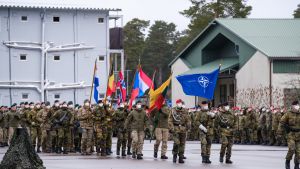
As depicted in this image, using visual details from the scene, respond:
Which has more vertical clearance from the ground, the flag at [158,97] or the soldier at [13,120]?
the flag at [158,97]

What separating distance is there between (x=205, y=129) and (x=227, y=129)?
2.20ft

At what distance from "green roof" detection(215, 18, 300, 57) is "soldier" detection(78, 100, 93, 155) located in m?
25.0

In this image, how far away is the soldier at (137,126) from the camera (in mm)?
25797

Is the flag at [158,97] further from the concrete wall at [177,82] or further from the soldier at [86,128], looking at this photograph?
the concrete wall at [177,82]

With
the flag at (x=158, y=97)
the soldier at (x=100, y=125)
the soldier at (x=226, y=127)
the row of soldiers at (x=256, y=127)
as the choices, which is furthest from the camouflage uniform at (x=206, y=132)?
the row of soldiers at (x=256, y=127)

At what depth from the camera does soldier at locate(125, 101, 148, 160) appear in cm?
2580

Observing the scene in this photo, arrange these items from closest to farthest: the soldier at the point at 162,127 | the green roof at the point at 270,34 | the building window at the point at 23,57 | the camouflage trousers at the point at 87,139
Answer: the soldier at the point at 162,127 < the camouflage trousers at the point at 87,139 < the green roof at the point at 270,34 < the building window at the point at 23,57

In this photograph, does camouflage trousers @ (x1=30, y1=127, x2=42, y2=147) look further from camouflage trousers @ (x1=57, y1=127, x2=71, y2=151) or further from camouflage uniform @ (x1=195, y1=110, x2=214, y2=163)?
camouflage uniform @ (x1=195, y1=110, x2=214, y2=163)

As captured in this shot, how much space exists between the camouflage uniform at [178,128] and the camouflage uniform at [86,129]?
482 centimetres

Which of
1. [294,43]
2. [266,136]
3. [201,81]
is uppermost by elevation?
[294,43]

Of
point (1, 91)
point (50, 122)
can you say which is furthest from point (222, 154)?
point (1, 91)

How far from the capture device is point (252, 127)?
1553 inches

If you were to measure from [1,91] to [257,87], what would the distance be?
741 inches

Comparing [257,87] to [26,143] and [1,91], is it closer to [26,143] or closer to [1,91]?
[1,91]
